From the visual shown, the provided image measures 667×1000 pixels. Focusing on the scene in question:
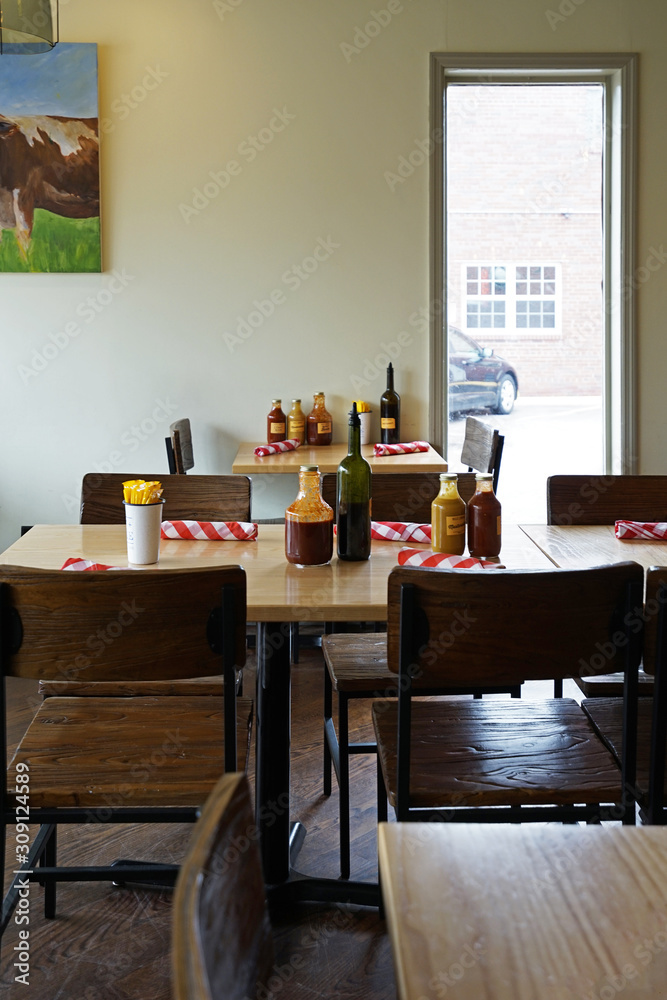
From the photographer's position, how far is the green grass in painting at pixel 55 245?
4211 millimetres

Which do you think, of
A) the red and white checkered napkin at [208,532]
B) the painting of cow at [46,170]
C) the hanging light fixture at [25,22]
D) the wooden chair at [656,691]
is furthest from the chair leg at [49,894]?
the painting of cow at [46,170]

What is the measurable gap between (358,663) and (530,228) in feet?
9.84

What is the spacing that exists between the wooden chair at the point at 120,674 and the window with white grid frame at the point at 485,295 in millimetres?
3111

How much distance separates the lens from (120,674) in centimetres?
147

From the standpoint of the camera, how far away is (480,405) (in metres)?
4.59

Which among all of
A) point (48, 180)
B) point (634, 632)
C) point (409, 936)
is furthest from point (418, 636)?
point (48, 180)

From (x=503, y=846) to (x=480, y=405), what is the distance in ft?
12.8

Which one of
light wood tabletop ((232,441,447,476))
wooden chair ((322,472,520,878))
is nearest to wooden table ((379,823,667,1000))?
wooden chair ((322,472,520,878))

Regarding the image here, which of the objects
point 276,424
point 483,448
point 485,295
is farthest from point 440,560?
point 485,295

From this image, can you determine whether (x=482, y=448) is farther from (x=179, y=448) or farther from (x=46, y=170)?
(x=46, y=170)

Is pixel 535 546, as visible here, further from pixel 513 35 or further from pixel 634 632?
pixel 513 35

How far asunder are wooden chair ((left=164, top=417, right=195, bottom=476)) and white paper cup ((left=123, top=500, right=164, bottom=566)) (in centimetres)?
139

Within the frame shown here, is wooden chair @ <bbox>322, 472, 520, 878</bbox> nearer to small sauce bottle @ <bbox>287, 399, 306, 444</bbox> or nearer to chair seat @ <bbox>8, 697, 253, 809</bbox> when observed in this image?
chair seat @ <bbox>8, 697, 253, 809</bbox>

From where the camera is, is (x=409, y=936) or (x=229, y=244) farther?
(x=229, y=244)
